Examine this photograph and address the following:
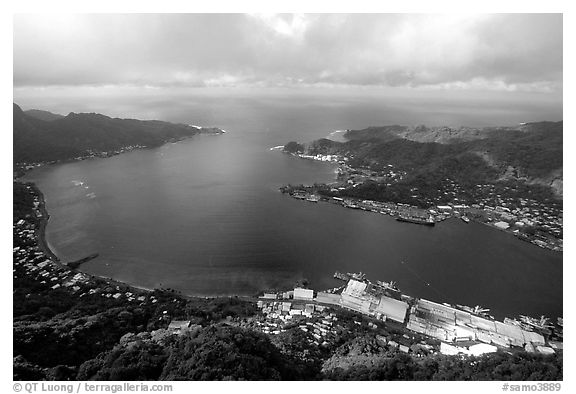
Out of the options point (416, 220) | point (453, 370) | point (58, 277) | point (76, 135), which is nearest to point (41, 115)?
point (76, 135)

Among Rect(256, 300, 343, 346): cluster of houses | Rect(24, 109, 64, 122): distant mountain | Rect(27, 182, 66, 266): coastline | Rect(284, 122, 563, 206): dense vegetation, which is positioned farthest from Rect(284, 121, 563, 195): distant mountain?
Rect(24, 109, 64, 122): distant mountain

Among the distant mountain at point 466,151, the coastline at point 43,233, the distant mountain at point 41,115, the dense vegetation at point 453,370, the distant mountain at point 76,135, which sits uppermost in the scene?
the distant mountain at point 41,115

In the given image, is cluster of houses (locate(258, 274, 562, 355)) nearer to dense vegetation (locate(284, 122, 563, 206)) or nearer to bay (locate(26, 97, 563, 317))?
bay (locate(26, 97, 563, 317))

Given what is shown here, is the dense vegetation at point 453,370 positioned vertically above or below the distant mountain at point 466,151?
below

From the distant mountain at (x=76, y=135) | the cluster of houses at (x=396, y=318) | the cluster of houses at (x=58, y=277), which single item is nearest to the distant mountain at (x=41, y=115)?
the distant mountain at (x=76, y=135)

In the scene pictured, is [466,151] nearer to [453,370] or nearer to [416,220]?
[416,220]

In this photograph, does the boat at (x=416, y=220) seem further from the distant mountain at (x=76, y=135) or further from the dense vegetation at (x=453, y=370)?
the distant mountain at (x=76, y=135)

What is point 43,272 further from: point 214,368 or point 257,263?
point 214,368
